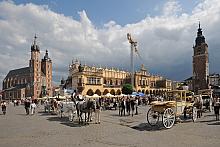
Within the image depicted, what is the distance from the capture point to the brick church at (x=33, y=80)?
13912 centimetres

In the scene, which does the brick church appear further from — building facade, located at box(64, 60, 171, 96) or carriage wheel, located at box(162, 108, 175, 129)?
carriage wheel, located at box(162, 108, 175, 129)

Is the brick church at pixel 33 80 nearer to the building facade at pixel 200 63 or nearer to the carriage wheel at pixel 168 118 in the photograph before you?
the building facade at pixel 200 63

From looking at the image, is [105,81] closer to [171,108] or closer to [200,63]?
[200,63]

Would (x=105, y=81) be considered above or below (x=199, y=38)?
below

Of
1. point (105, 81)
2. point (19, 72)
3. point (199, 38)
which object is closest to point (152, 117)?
point (105, 81)

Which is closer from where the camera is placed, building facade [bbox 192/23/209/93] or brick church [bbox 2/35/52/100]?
building facade [bbox 192/23/209/93]

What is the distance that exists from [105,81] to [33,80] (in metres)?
54.4

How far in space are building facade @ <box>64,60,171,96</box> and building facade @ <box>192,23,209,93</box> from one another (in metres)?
13.7

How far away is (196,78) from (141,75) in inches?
1059

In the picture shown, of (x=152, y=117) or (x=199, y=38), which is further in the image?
(x=199, y=38)

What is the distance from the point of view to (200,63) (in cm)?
12188

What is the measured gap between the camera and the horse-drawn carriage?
15.6 m

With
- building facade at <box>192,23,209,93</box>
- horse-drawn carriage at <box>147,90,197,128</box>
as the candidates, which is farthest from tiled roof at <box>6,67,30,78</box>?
horse-drawn carriage at <box>147,90,197,128</box>

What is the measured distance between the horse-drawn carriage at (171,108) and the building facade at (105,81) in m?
52.3
